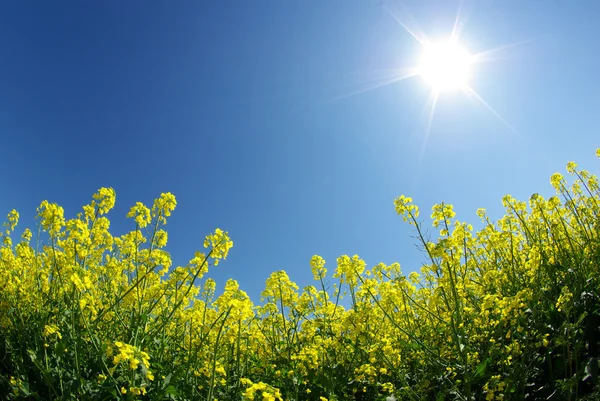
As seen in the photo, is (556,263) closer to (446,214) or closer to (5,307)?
(446,214)

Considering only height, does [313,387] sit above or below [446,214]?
below

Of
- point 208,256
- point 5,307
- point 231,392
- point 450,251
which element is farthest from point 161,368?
point 450,251

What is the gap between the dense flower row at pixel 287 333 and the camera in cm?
280

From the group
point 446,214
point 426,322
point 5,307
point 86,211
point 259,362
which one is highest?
point 86,211

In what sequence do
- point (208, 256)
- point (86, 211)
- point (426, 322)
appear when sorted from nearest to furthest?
1. point (208, 256)
2. point (86, 211)
3. point (426, 322)

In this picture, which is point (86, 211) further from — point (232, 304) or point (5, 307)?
point (232, 304)

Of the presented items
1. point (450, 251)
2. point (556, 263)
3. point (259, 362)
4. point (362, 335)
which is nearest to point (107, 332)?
point (259, 362)

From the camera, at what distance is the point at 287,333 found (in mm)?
3947

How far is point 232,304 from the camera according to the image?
8.63 ft

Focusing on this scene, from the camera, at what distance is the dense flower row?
2.80 m

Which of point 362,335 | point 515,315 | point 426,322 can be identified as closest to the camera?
point 515,315

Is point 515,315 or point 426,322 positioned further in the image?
point 426,322

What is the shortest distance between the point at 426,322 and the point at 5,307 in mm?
5055

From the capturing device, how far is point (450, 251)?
11.1ft
